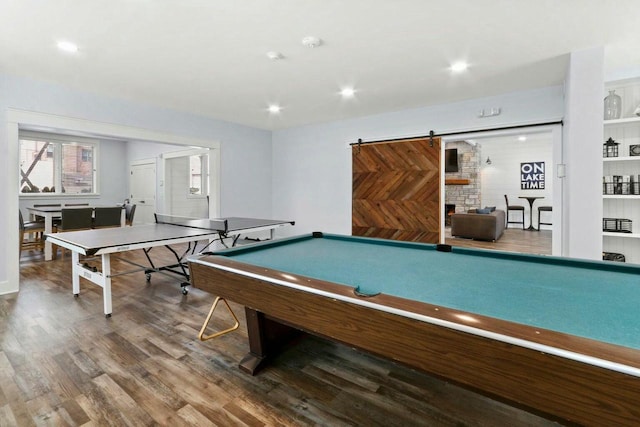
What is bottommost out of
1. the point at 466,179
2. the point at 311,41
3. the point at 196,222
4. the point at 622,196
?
the point at 196,222

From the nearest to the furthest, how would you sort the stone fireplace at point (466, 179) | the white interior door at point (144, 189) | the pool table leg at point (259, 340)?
the pool table leg at point (259, 340) < the white interior door at point (144, 189) < the stone fireplace at point (466, 179)

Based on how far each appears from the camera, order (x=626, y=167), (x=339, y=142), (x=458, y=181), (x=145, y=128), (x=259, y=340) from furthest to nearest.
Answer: (x=458, y=181) → (x=339, y=142) → (x=145, y=128) → (x=626, y=167) → (x=259, y=340)

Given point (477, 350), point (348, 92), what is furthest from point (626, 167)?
point (477, 350)

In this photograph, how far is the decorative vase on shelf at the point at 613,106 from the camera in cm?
328

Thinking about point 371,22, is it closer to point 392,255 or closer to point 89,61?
point 392,255

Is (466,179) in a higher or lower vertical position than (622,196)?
higher

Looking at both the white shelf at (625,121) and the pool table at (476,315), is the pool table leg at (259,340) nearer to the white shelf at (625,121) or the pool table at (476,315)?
the pool table at (476,315)

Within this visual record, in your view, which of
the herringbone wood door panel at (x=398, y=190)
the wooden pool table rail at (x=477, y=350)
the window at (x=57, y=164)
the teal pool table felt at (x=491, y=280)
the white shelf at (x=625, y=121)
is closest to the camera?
the wooden pool table rail at (x=477, y=350)

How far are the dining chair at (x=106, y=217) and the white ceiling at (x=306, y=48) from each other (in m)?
2.27

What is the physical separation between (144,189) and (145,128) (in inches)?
156

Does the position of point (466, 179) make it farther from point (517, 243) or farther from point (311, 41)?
point (311, 41)

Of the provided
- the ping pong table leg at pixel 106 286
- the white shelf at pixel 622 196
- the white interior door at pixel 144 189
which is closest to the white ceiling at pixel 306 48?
the white shelf at pixel 622 196

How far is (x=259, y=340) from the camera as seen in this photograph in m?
1.99

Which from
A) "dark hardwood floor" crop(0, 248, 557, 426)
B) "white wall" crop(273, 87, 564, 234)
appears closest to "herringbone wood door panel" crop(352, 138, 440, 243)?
"white wall" crop(273, 87, 564, 234)
